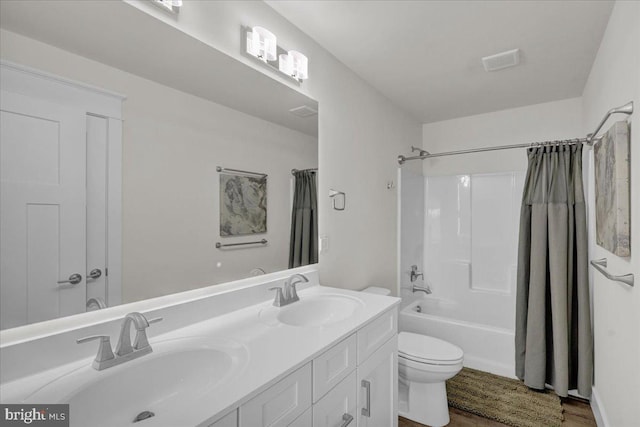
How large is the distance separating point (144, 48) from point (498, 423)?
9.08 ft

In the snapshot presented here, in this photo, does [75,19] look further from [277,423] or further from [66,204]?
[277,423]

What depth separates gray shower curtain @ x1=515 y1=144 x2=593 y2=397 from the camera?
7.52ft

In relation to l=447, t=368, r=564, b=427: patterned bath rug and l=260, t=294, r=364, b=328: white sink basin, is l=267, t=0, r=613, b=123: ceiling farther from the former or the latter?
l=447, t=368, r=564, b=427: patterned bath rug

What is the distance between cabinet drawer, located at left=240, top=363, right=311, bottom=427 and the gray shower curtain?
7.13 ft

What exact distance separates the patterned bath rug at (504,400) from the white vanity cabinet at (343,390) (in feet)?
2.84

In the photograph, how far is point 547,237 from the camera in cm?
245

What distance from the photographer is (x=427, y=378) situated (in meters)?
1.99

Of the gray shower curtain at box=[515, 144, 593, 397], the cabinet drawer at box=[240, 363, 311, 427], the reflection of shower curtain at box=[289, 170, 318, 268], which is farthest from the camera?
the gray shower curtain at box=[515, 144, 593, 397]

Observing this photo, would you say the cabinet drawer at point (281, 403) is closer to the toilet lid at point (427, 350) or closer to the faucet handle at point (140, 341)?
the faucet handle at point (140, 341)

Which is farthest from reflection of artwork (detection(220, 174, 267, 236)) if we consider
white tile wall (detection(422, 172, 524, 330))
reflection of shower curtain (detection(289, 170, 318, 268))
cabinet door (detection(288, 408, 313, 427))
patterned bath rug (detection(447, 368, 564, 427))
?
white tile wall (detection(422, 172, 524, 330))

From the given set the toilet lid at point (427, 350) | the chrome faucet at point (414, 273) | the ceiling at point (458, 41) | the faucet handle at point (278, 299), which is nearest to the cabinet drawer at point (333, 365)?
the faucet handle at point (278, 299)

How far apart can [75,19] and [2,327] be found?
0.94m

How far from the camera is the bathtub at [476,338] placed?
266cm
